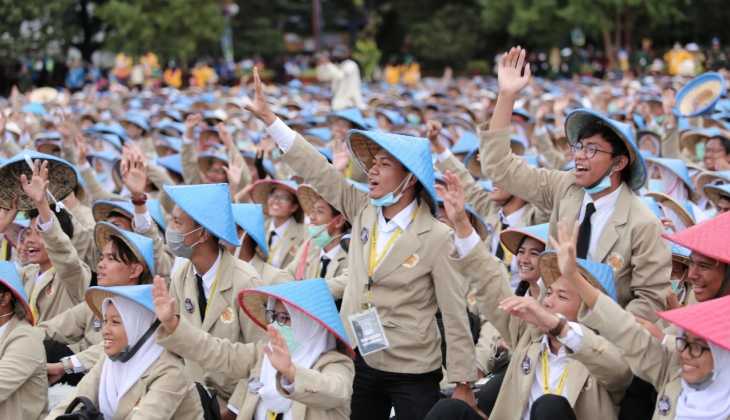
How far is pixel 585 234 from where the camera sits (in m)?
5.79

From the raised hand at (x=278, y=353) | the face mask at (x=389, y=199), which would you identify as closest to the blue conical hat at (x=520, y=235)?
the face mask at (x=389, y=199)

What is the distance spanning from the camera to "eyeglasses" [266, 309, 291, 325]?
5336 millimetres

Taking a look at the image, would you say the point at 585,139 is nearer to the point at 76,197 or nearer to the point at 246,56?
the point at 76,197

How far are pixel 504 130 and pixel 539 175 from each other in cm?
41

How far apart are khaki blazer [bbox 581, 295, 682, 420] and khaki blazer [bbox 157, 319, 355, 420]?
3.65 feet

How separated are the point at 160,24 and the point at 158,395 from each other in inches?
1254

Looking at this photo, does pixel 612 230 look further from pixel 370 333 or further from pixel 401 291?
pixel 370 333

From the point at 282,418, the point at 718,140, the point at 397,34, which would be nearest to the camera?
the point at 282,418

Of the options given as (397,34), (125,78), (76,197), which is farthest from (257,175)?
(397,34)

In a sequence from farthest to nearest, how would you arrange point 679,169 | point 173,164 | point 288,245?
point 173,164 → point 679,169 → point 288,245

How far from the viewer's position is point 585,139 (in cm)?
581

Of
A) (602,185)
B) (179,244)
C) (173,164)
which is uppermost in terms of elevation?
(602,185)

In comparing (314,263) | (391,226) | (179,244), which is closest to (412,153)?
(391,226)

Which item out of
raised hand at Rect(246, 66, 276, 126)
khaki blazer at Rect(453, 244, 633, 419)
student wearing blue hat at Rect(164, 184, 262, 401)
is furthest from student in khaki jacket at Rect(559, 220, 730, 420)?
student wearing blue hat at Rect(164, 184, 262, 401)
